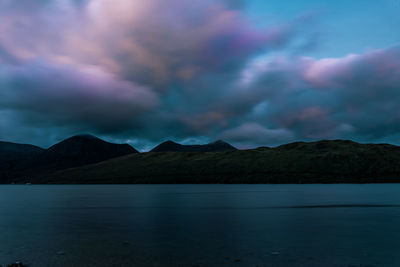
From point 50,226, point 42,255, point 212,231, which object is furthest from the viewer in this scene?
point 50,226

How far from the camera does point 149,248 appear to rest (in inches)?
1211

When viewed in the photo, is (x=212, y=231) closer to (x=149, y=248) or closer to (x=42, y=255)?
(x=149, y=248)

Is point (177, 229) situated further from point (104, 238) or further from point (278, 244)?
point (278, 244)

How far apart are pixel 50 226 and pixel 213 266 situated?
30071mm

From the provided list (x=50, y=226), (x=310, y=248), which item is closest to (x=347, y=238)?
(x=310, y=248)

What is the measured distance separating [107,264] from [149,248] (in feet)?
19.8

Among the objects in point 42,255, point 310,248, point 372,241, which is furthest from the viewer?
point 372,241

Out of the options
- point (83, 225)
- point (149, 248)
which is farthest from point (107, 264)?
point (83, 225)

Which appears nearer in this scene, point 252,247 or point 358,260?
point 358,260

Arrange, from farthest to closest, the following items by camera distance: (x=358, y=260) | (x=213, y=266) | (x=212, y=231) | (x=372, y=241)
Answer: (x=212, y=231) → (x=372, y=241) → (x=358, y=260) → (x=213, y=266)

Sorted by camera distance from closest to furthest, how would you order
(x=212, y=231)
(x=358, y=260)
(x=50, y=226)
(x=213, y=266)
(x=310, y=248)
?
(x=213, y=266), (x=358, y=260), (x=310, y=248), (x=212, y=231), (x=50, y=226)

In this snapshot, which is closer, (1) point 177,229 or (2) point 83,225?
(1) point 177,229

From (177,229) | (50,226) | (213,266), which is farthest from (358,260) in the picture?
(50,226)

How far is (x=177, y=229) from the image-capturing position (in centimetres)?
4219
